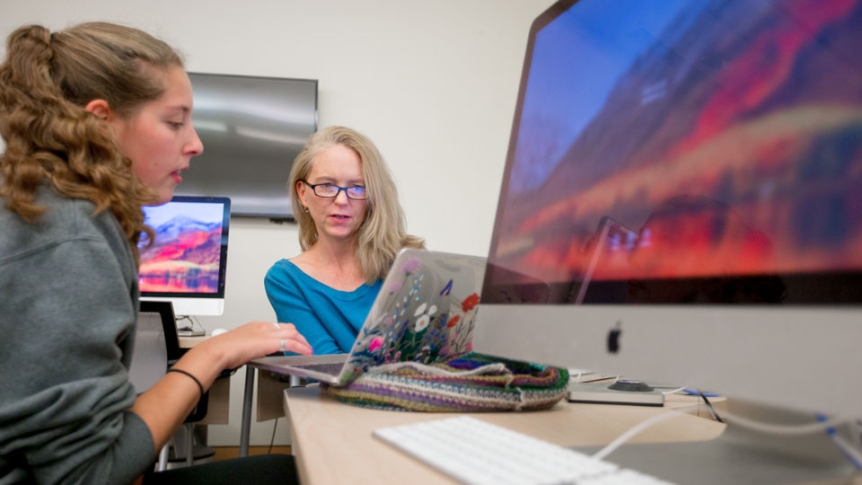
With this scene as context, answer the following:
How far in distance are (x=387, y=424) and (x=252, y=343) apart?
0.35m

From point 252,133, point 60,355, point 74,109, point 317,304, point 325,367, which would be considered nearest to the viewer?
point 60,355

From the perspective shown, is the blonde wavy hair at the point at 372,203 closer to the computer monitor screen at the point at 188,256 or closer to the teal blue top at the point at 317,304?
the teal blue top at the point at 317,304

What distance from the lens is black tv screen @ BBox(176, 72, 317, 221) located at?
115 inches

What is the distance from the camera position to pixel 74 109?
787mm

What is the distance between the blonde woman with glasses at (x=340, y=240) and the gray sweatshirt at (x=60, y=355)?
104 centimetres

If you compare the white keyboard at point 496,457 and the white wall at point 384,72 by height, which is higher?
the white wall at point 384,72

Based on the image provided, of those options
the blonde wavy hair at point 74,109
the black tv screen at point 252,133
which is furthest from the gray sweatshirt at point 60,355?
the black tv screen at point 252,133

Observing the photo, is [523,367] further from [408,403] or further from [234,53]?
[234,53]

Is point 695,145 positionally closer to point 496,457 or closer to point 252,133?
point 496,457

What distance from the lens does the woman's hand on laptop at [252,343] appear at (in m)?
0.89

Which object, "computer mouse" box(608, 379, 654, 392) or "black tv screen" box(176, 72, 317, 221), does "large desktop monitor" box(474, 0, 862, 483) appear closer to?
Result: "computer mouse" box(608, 379, 654, 392)

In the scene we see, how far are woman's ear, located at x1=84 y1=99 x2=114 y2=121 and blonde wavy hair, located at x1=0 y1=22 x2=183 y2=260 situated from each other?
0.04 ft

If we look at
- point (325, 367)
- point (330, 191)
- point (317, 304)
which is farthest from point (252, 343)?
point (330, 191)

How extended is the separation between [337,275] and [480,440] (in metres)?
1.40
